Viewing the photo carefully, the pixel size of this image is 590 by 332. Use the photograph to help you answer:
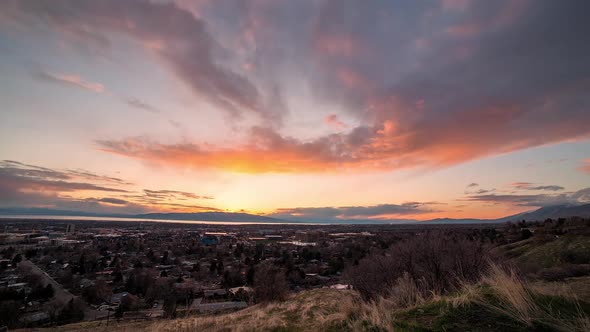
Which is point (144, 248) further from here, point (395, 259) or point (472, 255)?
point (472, 255)

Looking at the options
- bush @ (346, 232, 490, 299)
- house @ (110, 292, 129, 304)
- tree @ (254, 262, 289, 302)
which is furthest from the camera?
house @ (110, 292, 129, 304)

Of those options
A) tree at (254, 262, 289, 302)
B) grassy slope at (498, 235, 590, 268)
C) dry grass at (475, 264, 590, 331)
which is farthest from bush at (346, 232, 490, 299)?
grassy slope at (498, 235, 590, 268)

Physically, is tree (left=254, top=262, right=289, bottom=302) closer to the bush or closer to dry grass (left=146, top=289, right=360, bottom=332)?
the bush

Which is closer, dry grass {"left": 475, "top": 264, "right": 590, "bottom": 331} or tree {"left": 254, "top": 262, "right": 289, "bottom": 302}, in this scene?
dry grass {"left": 475, "top": 264, "right": 590, "bottom": 331}

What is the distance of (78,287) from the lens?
48.9m

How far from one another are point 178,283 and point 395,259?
40.3m

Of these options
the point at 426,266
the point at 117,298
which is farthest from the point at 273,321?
the point at 117,298

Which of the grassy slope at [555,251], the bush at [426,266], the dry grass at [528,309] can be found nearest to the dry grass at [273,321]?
the dry grass at [528,309]

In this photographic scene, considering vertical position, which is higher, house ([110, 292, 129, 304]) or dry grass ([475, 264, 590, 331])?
dry grass ([475, 264, 590, 331])

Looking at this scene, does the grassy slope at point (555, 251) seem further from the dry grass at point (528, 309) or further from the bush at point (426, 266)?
the dry grass at point (528, 309)

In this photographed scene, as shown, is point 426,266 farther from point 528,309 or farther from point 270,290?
point 270,290

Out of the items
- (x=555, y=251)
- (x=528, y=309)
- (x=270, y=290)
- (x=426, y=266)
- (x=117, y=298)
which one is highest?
(x=528, y=309)

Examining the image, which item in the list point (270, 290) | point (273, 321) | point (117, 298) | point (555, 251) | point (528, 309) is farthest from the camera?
point (117, 298)

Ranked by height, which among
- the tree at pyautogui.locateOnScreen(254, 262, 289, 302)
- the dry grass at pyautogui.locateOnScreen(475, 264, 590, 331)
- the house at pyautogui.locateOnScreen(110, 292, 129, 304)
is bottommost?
the house at pyautogui.locateOnScreen(110, 292, 129, 304)
